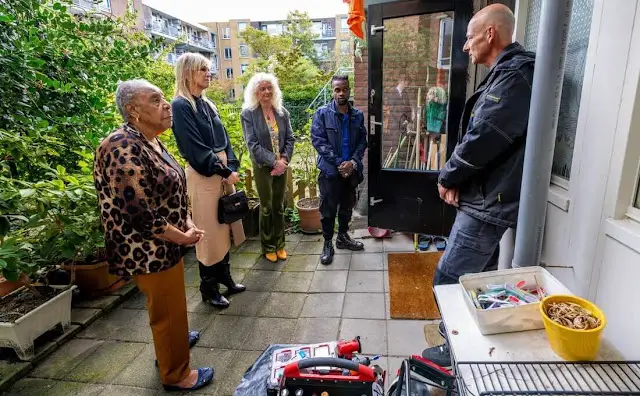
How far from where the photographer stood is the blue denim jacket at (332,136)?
3.34m

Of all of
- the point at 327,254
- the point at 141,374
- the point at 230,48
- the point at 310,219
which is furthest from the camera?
the point at 230,48

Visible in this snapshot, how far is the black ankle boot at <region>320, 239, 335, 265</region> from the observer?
11.3ft

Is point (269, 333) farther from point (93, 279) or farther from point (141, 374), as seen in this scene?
point (93, 279)

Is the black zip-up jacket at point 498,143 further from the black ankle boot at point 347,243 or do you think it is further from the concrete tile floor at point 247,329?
the black ankle boot at point 347,243

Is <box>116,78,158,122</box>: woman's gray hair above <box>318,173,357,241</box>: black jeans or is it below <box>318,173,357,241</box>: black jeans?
above

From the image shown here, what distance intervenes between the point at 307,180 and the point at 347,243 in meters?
1.21

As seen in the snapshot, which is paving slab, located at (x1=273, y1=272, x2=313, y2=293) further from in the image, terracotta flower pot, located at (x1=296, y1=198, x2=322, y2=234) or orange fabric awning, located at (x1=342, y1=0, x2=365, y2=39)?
orange fabric awning, located at (x1=342, y1=0, x2=365, y2=39)

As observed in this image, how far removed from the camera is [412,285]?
2.97 m

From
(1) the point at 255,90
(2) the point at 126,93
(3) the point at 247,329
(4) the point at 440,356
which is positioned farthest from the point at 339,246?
(2) the point at 126,93

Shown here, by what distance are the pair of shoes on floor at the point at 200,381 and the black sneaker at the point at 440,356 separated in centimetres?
122

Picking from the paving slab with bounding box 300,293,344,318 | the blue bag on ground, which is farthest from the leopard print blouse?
the paving slab with bounding box 300,293,344,318

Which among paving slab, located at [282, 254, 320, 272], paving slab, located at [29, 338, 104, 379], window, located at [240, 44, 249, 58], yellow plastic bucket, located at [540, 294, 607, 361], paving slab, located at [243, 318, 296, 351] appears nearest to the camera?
yellow plastic bucket, located at [540, 294, 607, 361]

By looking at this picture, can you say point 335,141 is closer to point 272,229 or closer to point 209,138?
point 272,229

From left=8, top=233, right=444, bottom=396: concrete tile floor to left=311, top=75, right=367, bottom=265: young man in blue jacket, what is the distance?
506mm
